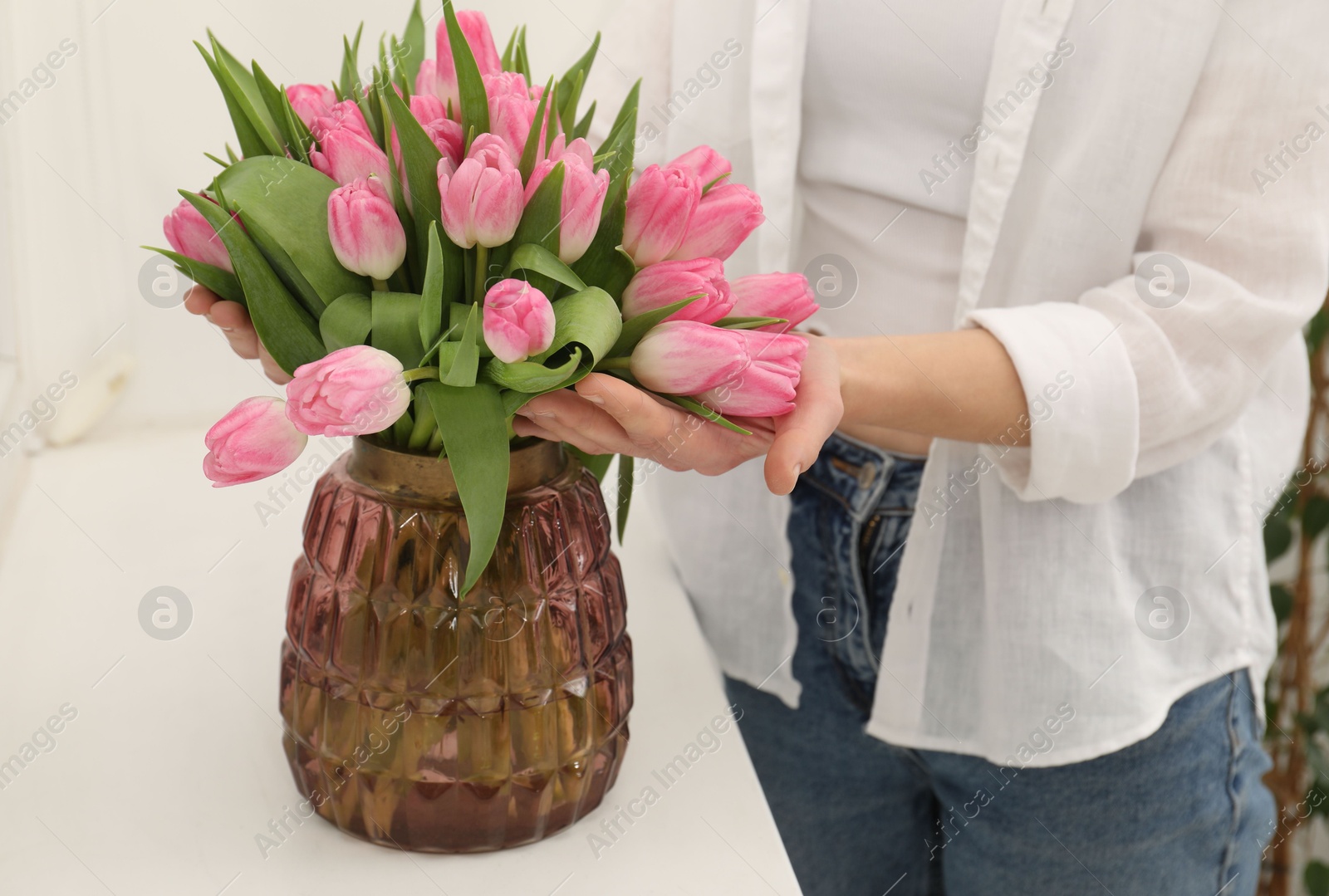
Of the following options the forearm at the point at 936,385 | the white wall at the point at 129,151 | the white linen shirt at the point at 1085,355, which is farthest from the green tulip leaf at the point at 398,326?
the white wall at the point at 129,151

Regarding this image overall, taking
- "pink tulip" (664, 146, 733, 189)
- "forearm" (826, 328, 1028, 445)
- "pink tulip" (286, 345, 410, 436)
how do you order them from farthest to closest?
1. "forearm" (826, 328, 1028, 445)
2. "pink tulip" (664, 146, 733, 189)
3. "pink tulip" (286, 345, 410, 436)

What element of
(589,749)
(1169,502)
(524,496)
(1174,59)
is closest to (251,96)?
(524,496)

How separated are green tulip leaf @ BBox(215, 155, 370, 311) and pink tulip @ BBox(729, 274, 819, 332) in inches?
6.4

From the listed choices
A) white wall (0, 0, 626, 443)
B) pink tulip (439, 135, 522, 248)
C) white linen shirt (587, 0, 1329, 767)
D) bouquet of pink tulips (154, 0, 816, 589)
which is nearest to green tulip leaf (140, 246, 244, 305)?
bouquet of pink tulips (154, 0, 816, 589)

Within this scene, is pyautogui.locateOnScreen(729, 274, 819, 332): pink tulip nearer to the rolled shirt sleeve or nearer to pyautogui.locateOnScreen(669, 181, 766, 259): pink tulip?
pyautogui.locateOnScreen(669, 181, 766, 259): pink tulip

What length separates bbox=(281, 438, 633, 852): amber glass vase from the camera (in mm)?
485

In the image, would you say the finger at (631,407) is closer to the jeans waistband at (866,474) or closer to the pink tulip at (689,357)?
the pink tulip at (689,357)

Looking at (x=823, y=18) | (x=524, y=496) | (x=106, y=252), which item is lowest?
(x=106, y=252)

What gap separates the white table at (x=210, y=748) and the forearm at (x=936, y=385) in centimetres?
22

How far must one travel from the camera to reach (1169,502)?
73 centimetres

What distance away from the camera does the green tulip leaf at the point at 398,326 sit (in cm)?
41

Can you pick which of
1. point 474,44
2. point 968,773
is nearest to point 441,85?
point 474,44

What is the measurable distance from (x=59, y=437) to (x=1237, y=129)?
954 millimetres

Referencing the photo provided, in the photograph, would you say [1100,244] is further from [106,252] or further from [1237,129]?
[106,252]
